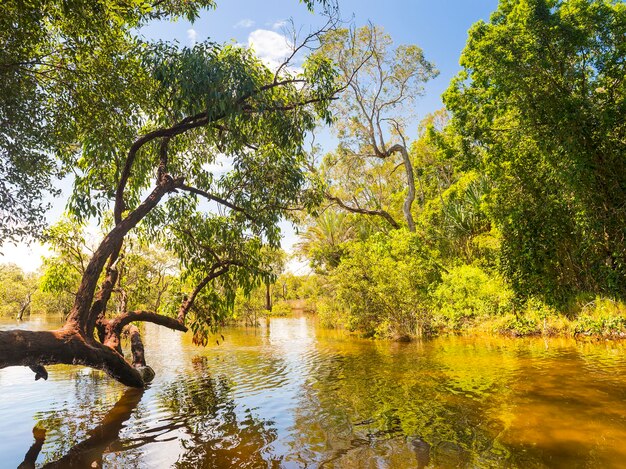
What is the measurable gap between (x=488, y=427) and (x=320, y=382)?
464 centimetres

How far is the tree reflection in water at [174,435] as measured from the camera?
4.84 meters

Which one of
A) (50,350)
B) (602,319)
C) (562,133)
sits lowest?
(602,319)

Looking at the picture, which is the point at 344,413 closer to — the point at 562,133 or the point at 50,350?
the point at 50,350

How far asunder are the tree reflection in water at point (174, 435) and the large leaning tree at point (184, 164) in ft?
3.21

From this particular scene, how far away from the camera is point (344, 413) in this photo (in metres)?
6.68

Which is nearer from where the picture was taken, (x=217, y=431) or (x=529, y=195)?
(x=217, y=431)

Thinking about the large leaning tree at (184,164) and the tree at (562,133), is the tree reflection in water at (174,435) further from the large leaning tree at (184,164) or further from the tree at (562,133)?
the tree at (562,133)

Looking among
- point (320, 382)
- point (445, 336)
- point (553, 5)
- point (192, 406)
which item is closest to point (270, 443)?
point (192, 406)

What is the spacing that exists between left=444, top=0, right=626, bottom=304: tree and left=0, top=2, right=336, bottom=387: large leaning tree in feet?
34.9

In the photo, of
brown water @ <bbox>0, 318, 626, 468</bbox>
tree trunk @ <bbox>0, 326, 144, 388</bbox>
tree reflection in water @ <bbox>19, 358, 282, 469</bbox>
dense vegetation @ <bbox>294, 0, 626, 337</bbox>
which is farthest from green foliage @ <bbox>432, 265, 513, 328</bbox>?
tree trunk @ <bbox>0, 326, 144, 388</bbox>

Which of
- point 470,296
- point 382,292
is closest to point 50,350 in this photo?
point 382,292

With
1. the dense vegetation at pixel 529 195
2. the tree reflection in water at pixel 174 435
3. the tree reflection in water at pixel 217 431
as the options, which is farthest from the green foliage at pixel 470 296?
the tree reflection in water at pixel 174 435

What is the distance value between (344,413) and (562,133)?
495 inches

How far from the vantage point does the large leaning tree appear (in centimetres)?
559
